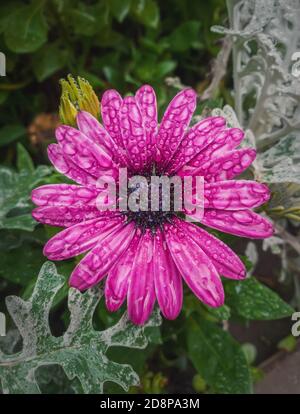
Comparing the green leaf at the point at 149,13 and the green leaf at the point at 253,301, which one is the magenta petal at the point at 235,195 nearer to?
the green leaf at the point at 253,301

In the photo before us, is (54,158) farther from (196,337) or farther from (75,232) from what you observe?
(196,337)

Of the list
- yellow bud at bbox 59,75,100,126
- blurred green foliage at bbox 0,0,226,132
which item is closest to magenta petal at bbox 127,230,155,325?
yellow bud at bbox 59,75,100,126

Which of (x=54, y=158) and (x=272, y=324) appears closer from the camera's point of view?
(x=54, y=158)

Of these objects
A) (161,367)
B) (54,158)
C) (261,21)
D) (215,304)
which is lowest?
(161,367)

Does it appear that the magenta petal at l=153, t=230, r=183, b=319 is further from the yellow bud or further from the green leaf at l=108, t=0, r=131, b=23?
the green leaf at l=108, t=0, r=131, b=23

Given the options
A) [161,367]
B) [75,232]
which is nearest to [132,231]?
[75,232]
